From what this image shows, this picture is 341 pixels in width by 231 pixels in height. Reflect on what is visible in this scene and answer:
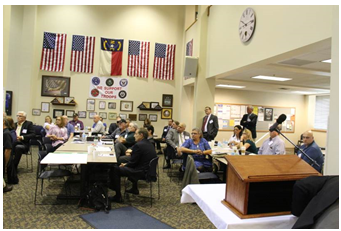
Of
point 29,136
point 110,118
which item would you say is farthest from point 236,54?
point 110,118

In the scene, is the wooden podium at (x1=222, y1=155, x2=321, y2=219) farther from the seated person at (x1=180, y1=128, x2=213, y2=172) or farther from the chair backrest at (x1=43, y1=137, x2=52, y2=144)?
the chair backrest at (x1=43, y1=137, x2=52, y2=144)

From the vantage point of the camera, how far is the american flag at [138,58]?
36.7ft

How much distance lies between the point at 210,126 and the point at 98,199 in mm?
4838

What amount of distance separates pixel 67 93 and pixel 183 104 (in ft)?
15.5

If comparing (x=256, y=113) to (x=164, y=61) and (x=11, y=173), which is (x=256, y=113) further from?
(x=11, y=173)

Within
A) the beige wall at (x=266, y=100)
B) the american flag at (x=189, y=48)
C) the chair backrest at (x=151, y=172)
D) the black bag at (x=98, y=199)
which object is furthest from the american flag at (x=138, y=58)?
the black bag at (x=98, y=199)

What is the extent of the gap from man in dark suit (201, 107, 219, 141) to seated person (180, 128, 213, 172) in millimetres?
2962

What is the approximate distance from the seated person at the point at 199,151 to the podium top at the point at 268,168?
10.2ft

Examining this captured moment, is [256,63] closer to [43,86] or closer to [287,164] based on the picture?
[287,164]

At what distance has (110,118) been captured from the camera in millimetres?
11047

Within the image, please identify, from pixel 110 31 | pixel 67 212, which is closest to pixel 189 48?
pixel 110 31

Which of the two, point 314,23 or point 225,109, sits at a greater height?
point 314,23

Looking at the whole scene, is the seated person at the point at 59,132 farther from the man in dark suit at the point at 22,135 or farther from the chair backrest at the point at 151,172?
the chair backrest at the point at 151,172

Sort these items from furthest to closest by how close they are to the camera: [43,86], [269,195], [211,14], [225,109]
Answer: [225,109] < [43,86] < [211,14] < [269,195]
